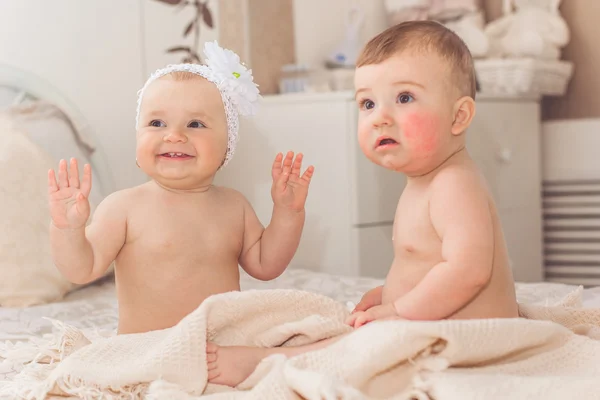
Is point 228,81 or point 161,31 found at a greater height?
point 161,31

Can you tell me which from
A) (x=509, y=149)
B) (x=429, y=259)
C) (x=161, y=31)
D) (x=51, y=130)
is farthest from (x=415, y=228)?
(x=509, y=149)

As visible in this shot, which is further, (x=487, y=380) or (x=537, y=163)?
(x=537, y=163)

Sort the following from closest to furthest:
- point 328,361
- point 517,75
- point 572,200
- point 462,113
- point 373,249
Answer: point 328,361 < point 462,113 < point 373,249 < point 517,75 < point 572,200

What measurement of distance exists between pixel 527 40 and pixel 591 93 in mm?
463

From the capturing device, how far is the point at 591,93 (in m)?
3.21

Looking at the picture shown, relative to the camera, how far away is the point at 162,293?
3.94 feet

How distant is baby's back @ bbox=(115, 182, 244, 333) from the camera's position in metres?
1.20

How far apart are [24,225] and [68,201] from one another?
0.64 meters

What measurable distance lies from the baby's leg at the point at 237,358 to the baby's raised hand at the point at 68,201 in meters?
0.26

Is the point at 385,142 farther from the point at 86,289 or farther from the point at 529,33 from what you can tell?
the point at 529,33

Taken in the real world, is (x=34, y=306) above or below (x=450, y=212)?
below

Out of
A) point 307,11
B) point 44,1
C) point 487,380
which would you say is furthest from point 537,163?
point 487,380

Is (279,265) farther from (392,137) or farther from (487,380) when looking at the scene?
(487,380)

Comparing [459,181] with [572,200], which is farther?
[572,200]
